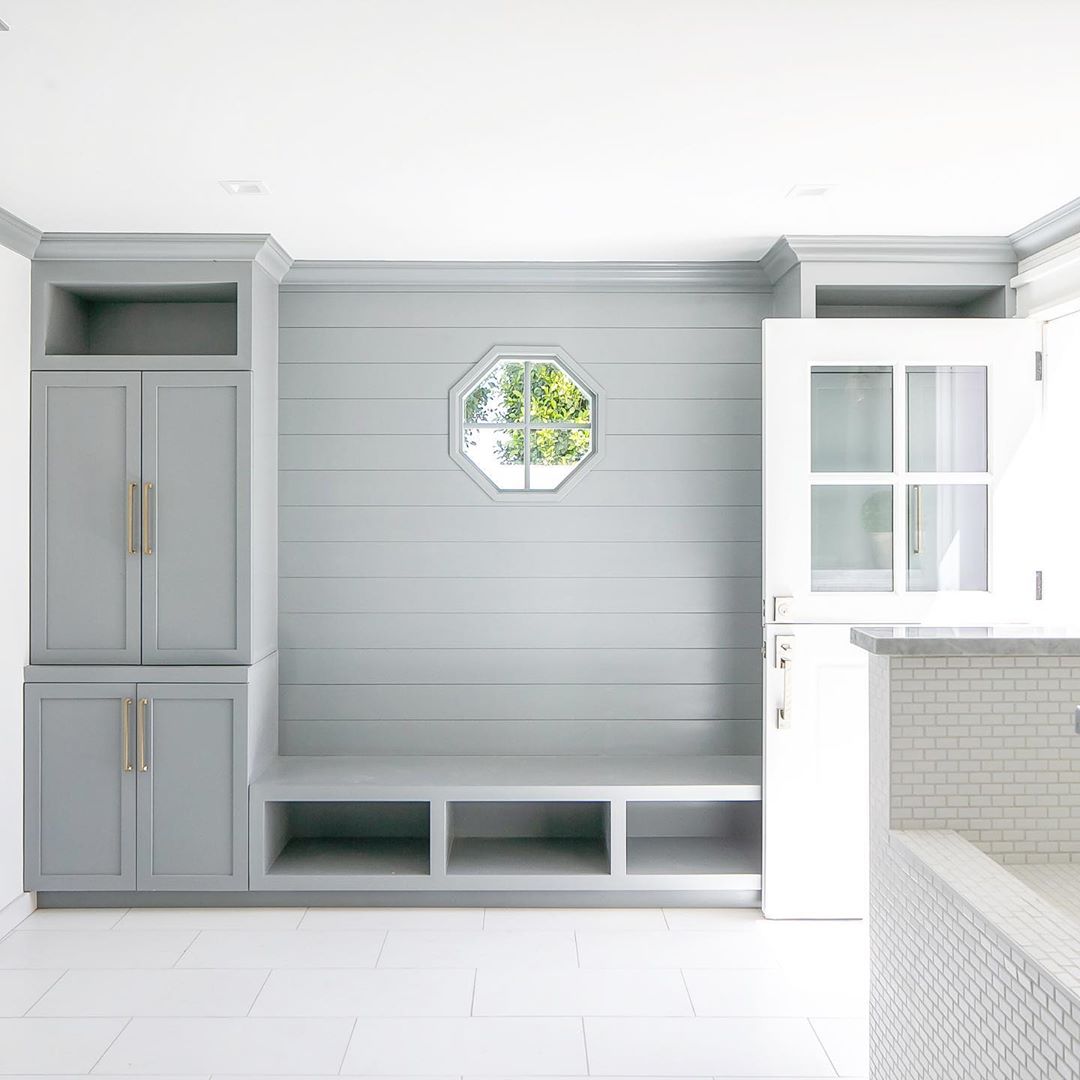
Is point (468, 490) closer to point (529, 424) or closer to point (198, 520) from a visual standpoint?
point (529, 424)

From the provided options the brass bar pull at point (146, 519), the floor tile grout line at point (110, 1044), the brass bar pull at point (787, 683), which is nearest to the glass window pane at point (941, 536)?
the brass bar pull at point (787, 683)

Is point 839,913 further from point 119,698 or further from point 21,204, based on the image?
point 21,204

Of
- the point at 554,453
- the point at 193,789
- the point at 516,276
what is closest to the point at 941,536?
the point at 554,453

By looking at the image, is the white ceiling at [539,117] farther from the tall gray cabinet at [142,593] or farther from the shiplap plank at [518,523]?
the shiplap plank at [518,523]

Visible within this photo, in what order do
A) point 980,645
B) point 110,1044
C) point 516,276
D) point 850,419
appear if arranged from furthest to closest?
point 516,276
point 850,419
point 110,1044
point 980,645

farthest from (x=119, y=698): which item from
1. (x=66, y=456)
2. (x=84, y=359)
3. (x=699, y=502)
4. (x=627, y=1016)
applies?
(x=699, y=502)

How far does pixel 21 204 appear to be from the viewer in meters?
3.14

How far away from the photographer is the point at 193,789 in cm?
349

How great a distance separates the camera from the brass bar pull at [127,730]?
3469 millimetres

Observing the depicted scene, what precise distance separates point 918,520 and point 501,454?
160 cm

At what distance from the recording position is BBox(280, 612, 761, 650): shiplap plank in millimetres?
3920

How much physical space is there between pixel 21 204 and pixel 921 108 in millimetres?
2700

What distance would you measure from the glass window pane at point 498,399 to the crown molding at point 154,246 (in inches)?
38.1

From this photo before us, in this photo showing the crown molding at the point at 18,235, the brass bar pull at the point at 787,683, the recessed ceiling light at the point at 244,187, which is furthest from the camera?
the brass bar pull at the point at 787,683
